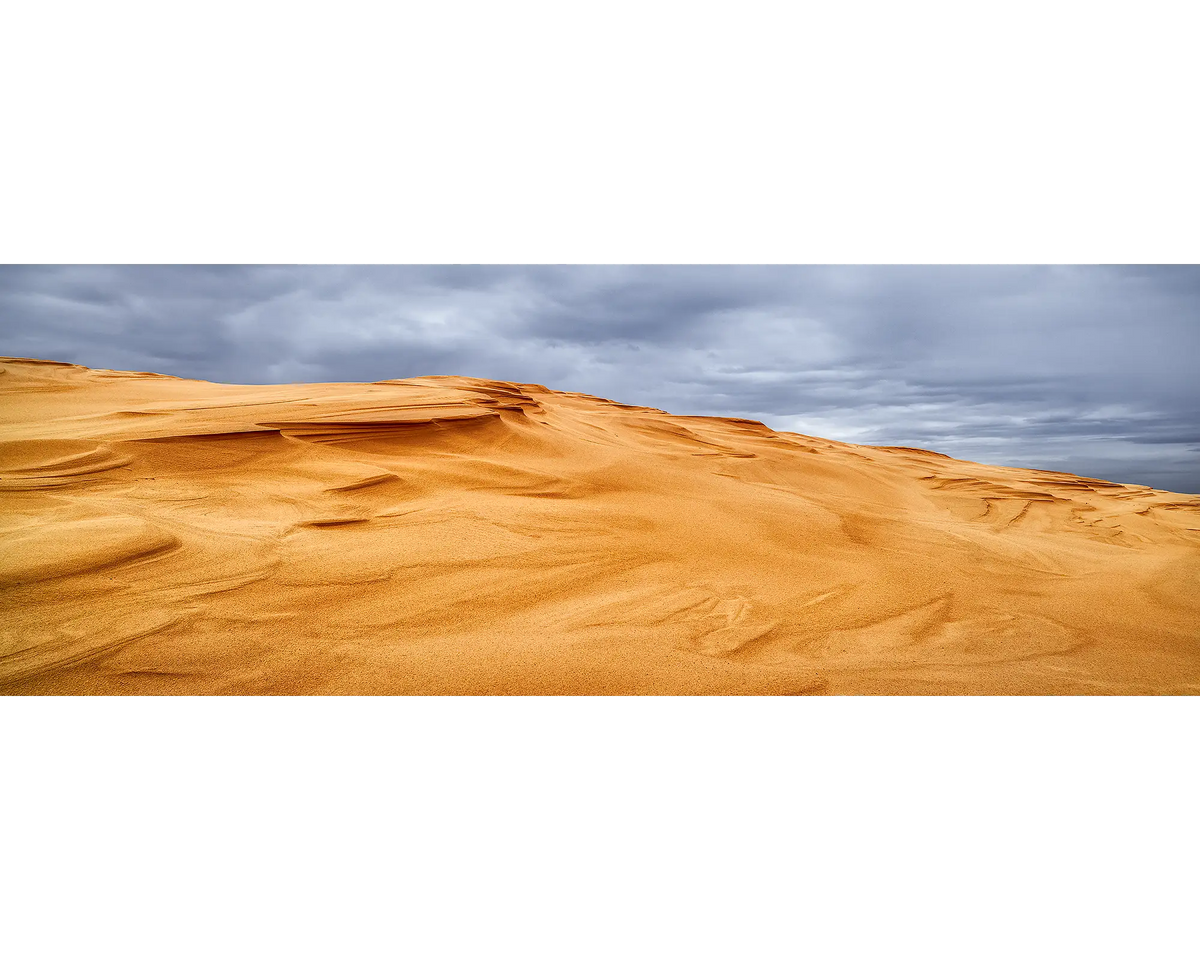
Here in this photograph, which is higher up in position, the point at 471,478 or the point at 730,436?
the point at 730,436

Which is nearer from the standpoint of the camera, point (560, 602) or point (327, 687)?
point (327, 687)

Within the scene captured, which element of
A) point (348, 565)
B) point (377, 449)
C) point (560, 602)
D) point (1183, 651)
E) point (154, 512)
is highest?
point (377, 449)

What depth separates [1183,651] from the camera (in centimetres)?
258

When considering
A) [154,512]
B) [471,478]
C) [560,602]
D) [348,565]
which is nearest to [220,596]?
[348,565]

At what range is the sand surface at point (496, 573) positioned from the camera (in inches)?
82.0

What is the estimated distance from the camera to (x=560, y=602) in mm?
2633

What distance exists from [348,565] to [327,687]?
3.06 feet

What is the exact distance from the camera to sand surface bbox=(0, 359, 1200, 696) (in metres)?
2.08

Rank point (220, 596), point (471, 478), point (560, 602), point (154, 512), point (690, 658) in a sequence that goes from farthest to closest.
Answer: point (471, 478) → point (154, 512) → point (560, 602) → point (220, 596) → point (690, 658)

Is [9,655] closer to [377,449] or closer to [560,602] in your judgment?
[560,602]

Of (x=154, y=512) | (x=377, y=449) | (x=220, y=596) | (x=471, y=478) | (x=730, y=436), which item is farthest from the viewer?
(x=730, y=436)

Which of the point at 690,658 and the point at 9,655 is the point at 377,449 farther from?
the point at 690,658

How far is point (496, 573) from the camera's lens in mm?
2832

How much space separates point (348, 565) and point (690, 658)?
1.75 meters
